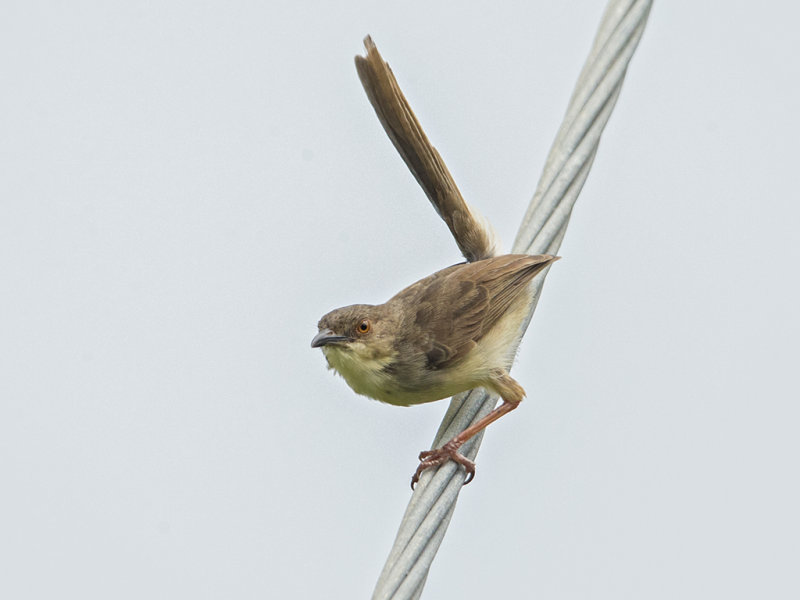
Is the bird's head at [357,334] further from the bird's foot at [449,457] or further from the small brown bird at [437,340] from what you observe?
the bird's foot at [449,457]

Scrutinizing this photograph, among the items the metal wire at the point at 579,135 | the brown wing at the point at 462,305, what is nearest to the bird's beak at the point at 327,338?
the brown wing at the point at 462,305

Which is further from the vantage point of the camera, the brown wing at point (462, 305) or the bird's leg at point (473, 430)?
the brown wing at point (462, 305)

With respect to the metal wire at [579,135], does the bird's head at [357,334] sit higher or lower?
lower

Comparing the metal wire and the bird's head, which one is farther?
the bird's head

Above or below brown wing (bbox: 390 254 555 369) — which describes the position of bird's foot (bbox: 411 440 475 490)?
below

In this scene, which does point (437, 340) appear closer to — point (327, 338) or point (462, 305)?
point (462, 305)

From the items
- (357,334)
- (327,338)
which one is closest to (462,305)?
(357,334)

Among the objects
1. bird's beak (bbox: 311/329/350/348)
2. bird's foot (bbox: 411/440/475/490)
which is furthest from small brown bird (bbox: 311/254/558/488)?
bird's foot (bbox: 411/440/475/490)

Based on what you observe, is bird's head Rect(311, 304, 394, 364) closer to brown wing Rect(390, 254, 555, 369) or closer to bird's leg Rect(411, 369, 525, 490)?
brown wing Rect(390, 254, 555, 369)
